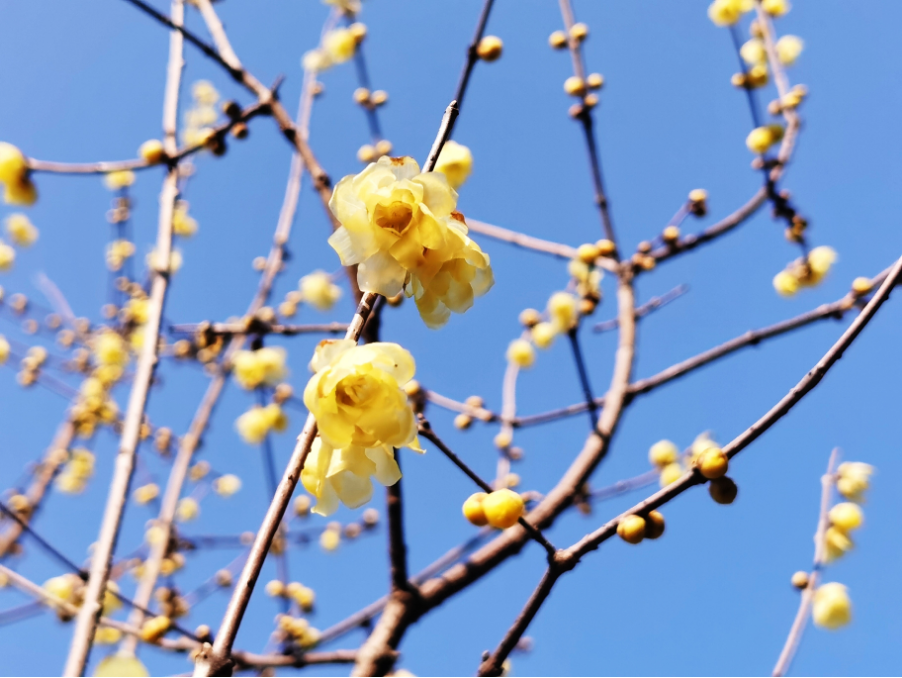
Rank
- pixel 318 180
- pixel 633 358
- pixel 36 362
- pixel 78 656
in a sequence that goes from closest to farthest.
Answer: pixel 78 656 < pixel 318 180 < pixel 633 358 < pixel 36 362

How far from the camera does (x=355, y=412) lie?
1.02 metres

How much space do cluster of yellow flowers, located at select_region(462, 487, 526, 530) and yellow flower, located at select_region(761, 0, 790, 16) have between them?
397cm

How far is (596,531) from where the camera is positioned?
3.37ft

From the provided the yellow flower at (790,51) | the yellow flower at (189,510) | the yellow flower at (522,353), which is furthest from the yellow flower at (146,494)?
the yellow flower at (790,51)

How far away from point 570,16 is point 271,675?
342 cm

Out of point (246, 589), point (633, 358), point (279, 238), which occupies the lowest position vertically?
point (246, 589)

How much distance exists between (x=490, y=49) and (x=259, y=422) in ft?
8.26

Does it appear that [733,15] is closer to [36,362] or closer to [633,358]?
[633,358]

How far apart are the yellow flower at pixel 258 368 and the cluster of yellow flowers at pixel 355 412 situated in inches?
100

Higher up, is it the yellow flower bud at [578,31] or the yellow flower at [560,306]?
the yellow flower bud at [578,31]

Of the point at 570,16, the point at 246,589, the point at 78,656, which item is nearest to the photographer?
the point at 246,589

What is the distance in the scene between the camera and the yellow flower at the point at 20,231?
5.19 metres

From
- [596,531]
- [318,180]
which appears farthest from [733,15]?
[596,531]

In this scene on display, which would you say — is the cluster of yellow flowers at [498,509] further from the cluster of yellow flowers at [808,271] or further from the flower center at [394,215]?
the cluster of yellow flowers at [808,271]
